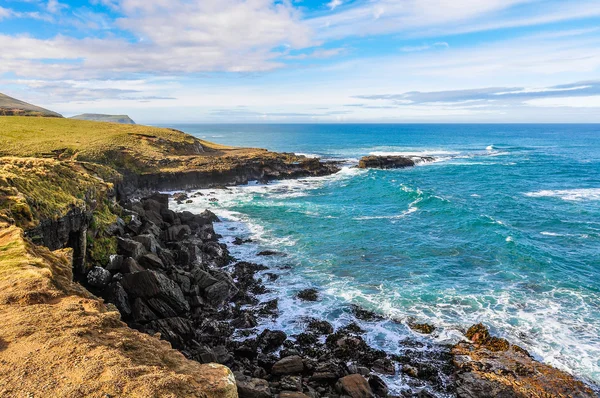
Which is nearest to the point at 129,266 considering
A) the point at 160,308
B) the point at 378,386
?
the point at 160,308

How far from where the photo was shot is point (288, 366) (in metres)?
21.0

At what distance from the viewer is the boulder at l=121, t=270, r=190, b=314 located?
2455 centimetres

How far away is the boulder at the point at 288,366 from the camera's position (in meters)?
20.8

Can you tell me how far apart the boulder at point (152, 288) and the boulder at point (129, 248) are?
4.51 m

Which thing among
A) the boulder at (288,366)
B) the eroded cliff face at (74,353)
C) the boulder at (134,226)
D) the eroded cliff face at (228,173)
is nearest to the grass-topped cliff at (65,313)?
the eroded cliff face at (74,353)

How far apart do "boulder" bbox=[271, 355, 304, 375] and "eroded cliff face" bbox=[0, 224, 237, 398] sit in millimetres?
8952

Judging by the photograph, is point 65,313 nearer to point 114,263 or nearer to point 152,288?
point 152,288

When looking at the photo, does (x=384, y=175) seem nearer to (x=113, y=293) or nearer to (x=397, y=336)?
(x=397, y=336)

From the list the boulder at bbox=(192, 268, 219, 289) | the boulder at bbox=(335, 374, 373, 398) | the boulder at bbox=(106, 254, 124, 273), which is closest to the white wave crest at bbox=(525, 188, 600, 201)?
the boulder at bbox=(192, 268, 219, 289)

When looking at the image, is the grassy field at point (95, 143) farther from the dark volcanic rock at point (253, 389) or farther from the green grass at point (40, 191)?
the dark volcanic rock at point (253, 389)

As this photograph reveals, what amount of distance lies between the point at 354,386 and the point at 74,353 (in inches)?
528

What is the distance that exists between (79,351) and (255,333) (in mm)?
15917

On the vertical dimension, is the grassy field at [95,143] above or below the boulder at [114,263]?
above

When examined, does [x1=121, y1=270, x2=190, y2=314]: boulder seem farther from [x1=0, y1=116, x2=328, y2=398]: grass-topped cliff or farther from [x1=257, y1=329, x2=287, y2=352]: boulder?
[x1=257, y1=329, x2=287, y2=352]: boulder
